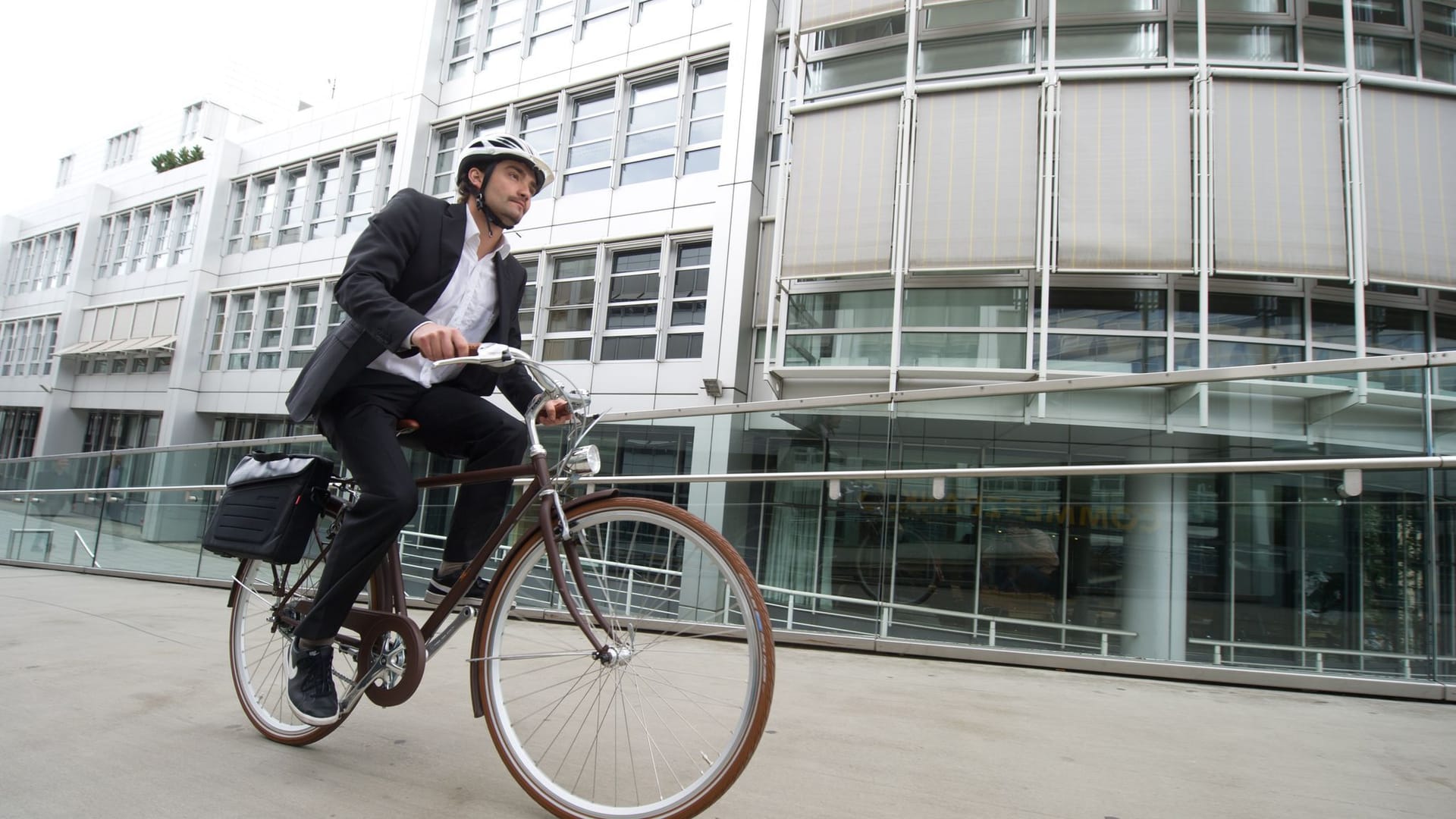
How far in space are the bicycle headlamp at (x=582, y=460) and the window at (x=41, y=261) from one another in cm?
3529

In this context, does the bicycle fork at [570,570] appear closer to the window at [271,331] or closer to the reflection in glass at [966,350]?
the reflection in glass at [966,350]

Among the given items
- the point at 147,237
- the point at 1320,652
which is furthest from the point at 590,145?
the point at 147,237

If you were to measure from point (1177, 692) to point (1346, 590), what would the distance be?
1204 millimetres

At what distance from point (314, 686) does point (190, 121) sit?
38.2 m

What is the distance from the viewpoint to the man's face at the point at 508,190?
7.38ft

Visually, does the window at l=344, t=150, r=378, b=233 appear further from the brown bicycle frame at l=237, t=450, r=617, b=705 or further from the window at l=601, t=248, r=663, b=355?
the brown bicycle frame at l=237, t=450, r=617, b=705

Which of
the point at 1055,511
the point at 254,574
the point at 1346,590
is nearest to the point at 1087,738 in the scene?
the point at 1055,511

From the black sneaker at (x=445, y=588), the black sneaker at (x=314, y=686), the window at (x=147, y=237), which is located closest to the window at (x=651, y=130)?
the black sneaker at (x=445, y=588)

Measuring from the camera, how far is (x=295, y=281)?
783 inches

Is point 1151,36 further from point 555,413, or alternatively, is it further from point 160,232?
point 160,232

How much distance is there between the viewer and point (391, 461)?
6.71ft

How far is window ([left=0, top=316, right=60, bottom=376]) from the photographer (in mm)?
28000

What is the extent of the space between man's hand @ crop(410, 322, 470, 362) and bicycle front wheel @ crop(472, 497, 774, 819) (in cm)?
49

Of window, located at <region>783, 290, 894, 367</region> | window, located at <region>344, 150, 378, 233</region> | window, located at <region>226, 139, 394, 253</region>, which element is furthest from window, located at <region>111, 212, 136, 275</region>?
window, located at <region>783, 290, 894, 367</region>
